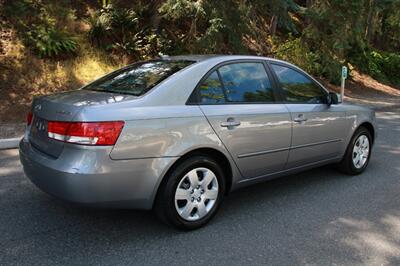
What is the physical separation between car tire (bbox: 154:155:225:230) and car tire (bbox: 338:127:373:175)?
7.49 ft

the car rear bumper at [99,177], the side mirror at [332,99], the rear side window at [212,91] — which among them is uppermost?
the rear side window at [212,91]

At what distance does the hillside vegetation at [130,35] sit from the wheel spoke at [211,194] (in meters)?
5.95

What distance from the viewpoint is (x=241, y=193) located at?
507 cm

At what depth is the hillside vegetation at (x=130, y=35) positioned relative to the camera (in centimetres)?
1028

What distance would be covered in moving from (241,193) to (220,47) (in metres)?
7.88

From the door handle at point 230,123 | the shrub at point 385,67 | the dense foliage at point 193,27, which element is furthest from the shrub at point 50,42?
the shrub at point 385,67

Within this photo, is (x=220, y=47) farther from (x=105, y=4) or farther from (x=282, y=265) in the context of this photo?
(x=282, y=265)

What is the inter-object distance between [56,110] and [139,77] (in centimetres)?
93

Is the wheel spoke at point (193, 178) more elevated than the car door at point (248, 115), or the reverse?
the car door at point (248, 115)

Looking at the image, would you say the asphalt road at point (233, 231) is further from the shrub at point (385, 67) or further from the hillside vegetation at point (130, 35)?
the shrub at point (385, 67)

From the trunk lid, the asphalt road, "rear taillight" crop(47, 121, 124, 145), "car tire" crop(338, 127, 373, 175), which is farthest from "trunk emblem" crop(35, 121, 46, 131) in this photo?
"car tire" crop(338, 127, 373, 175)

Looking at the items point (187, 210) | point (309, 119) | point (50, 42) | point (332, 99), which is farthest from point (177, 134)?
point (50, 42)

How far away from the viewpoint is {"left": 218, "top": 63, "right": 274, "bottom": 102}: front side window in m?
4.32

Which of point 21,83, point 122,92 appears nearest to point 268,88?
point 122,92
